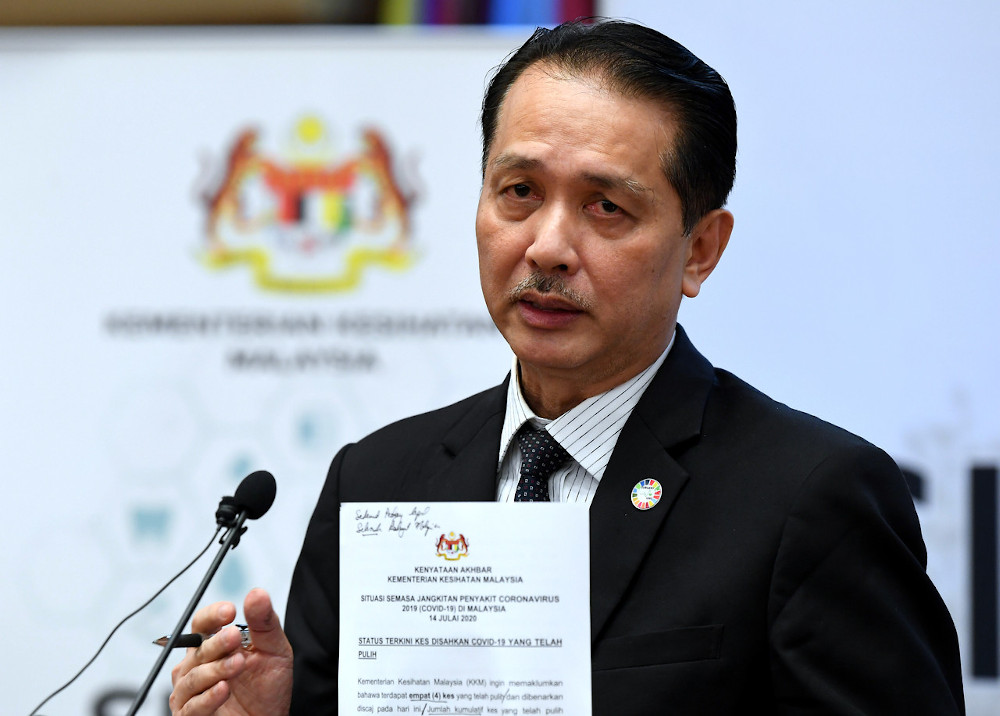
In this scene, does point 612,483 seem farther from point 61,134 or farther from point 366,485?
point 61,134

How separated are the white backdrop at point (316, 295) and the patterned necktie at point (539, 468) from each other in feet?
4.82

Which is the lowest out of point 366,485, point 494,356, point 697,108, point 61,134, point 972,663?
point 972,663

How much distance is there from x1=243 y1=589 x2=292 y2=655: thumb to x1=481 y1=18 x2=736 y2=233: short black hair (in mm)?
790

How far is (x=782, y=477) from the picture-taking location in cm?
147

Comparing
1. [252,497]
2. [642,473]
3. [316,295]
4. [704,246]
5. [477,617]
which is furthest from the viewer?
[316,295]

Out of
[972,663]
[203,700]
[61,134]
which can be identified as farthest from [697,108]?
[61,134]

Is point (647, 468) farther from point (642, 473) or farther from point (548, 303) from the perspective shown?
point (548, 303)

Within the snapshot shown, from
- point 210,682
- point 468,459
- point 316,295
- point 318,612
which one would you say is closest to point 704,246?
point 468,459

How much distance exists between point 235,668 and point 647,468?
639 millimetres

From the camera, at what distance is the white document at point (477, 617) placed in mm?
1313

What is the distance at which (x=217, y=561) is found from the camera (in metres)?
1.32

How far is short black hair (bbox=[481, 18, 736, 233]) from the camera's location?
1582mm

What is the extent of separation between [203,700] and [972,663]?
2.34 metres

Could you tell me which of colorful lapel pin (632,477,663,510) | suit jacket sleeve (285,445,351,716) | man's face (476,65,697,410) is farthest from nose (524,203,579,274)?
suit jacket sleeve (285,445,351,716)
